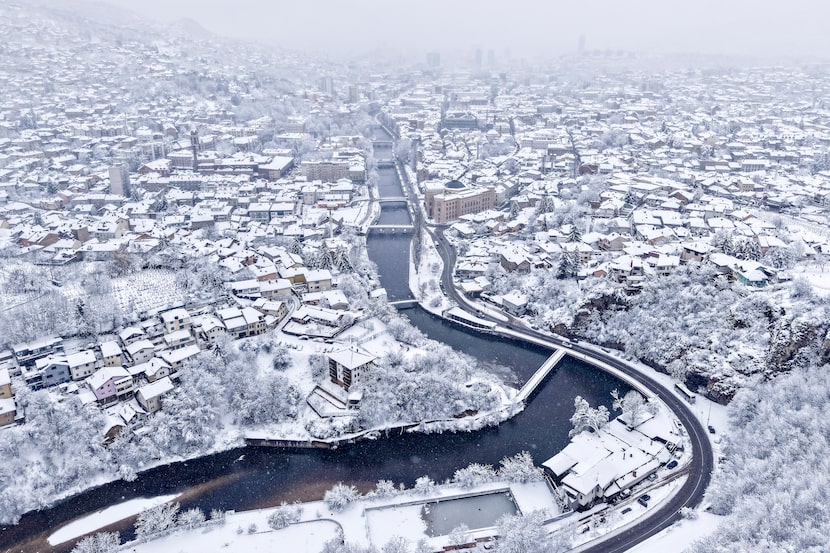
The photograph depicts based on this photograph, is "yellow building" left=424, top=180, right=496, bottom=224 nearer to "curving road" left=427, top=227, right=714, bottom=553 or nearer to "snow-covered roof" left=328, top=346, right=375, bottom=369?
"curving road" left=427, top=227, right=714, bottom=553

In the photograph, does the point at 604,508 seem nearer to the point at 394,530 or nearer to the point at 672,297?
the point at 394,530

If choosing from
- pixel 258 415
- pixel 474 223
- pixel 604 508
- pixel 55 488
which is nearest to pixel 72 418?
pixel 55 488

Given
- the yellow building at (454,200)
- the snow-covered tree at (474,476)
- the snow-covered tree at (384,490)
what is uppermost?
the yellow building at (454,200)

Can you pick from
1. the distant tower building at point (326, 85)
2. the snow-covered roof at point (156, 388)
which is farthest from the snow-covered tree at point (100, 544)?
the distant tower building at point (326, 85)

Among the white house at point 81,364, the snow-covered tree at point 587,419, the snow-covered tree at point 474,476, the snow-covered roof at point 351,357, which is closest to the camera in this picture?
the snow-covered tree at point 474,476

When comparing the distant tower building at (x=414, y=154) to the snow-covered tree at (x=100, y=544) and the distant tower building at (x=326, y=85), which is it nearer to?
the distant tower building at (x=326, y=85)

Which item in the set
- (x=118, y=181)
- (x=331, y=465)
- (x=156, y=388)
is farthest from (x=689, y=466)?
(x=118, y=181)

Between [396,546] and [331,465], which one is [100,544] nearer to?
[331,465]
